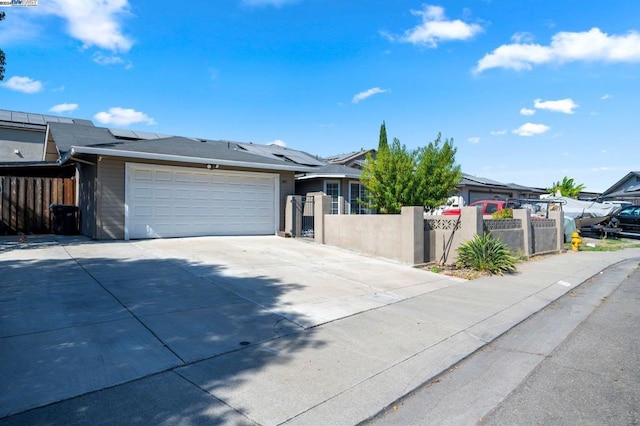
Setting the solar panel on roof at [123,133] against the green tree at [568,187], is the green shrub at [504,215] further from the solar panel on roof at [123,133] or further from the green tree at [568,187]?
the green tree at [568,187]

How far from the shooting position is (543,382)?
4.05 m

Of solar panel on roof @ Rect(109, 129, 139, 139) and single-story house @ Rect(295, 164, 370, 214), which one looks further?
solar panel on roof @ Rect(109, 129, 139, 139)

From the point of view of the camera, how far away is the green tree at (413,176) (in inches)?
543

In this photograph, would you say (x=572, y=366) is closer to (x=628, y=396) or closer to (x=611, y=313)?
(x=628, y=396)

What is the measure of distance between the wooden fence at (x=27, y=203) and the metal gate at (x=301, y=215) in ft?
29.1

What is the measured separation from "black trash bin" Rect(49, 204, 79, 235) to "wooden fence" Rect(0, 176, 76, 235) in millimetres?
758

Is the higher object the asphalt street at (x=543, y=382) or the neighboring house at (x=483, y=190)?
the neighboring house at (x=483, y=190)

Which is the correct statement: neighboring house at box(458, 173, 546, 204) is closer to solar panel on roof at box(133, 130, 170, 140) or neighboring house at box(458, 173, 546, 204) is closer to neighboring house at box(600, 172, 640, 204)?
neighboring house at box(600, 172, 640, 204)

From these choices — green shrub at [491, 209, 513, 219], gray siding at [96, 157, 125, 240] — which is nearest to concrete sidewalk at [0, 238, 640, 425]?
gray siding at [96, 157, 125, 240]

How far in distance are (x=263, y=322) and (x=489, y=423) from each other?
3.07m

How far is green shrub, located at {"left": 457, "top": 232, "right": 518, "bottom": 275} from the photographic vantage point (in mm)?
10180

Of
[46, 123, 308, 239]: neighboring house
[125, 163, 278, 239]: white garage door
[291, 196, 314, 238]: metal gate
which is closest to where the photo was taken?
[46, 123, 308, 239]: neighboring house

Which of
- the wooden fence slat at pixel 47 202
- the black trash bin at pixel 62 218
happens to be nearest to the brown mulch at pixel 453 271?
the black trash bin at pixel 62 218

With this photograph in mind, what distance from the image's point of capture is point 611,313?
6840 millimetres
